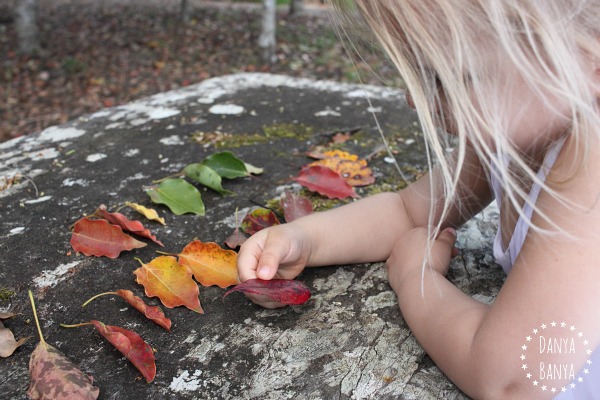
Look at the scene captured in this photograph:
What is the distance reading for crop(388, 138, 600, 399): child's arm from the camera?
830 millimetres

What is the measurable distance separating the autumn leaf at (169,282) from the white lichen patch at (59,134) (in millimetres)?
850

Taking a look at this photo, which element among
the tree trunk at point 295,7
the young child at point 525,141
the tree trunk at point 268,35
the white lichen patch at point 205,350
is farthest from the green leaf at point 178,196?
the tree trunk at point 295,7

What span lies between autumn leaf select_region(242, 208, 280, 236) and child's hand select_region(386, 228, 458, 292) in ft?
0.91

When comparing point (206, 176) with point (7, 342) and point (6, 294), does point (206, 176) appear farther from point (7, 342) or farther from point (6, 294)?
point (7, 342)

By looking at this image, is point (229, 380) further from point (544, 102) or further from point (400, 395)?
point (544, 102)

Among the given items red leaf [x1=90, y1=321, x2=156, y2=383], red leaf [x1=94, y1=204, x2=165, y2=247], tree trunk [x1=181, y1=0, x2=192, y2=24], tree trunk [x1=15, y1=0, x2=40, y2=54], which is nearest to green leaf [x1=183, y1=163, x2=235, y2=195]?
red leaf [x1=94, y1=204, x2=165, y2=247]

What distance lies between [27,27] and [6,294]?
4909 millimetres

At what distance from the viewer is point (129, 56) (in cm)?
564

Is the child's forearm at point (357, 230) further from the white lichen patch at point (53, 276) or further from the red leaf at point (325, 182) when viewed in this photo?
the white lichen patch at point (53, 276)

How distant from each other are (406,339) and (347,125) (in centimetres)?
104

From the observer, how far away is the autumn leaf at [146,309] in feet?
3.27

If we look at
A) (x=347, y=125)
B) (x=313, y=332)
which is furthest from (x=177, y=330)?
(x=347, y=125)

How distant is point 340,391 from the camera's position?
0.89 metres

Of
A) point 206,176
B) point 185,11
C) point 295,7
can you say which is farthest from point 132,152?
point 295,7
